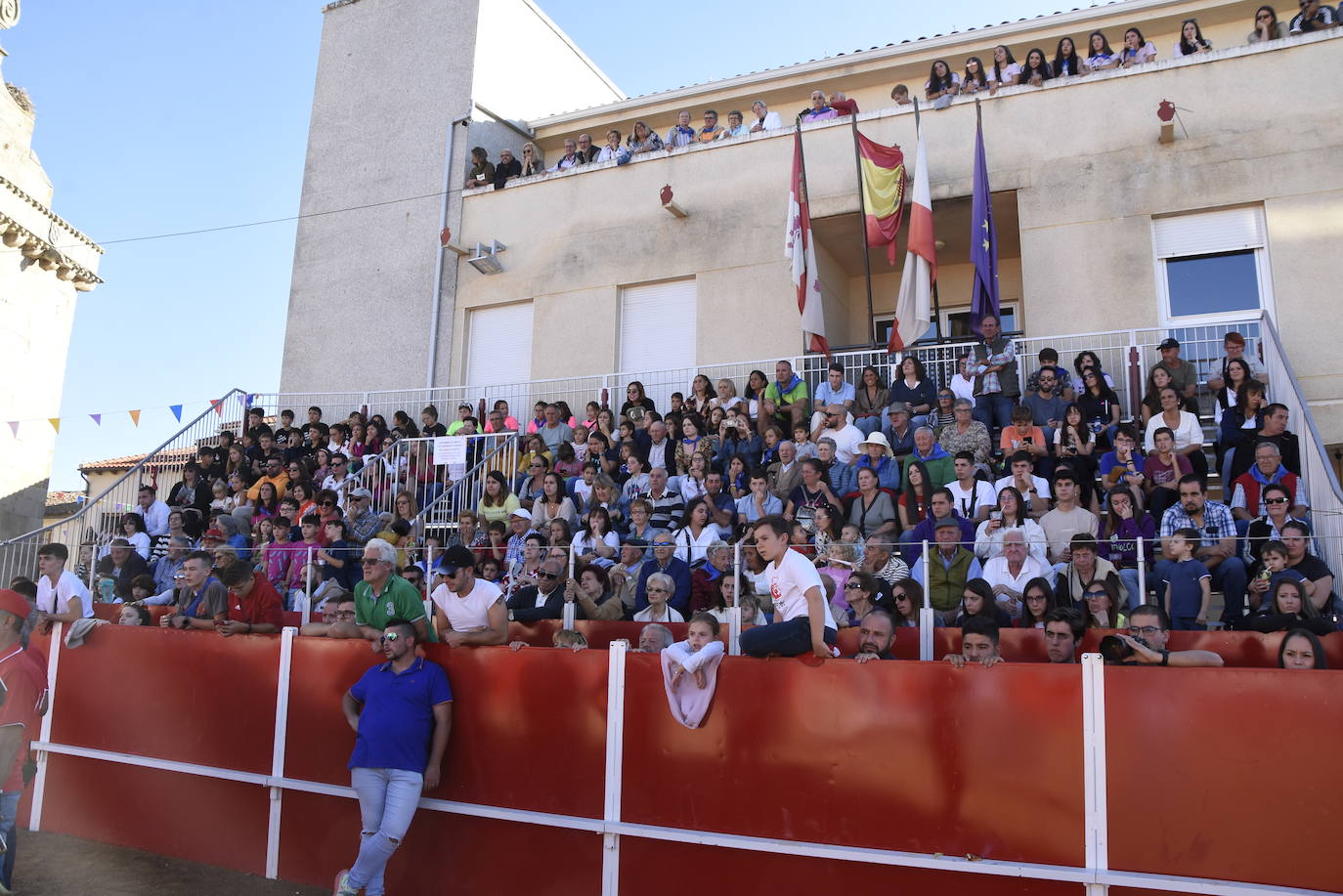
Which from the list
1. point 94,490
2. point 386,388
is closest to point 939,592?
point 386,388

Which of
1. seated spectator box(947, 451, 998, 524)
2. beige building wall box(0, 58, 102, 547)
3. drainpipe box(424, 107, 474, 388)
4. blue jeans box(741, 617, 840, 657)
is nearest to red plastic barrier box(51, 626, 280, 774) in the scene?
blue jeans box(741, 617, 840, 657)

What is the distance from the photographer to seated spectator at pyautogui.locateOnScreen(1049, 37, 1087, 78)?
14617 millimetres

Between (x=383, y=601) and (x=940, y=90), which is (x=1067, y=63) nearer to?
(x=940, y=90)

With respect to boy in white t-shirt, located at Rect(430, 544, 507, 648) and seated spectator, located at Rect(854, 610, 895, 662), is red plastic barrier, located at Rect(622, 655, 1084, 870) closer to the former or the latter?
seated spectator, located at Rect(854, 610, 895, 662)

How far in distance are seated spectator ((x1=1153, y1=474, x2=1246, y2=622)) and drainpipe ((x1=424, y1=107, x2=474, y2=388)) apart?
41.0 feet

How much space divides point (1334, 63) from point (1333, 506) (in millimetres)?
7945

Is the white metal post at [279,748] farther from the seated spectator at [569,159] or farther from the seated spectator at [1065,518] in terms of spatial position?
the seated spectator at [569,159]

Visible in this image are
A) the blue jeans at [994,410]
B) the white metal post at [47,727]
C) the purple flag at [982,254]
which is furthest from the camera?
the purple flag at [982,254]

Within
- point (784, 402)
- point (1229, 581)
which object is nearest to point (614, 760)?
point (1229, 581)

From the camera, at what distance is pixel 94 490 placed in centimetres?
3522

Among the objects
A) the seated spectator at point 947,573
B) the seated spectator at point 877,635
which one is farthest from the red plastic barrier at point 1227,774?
the seated spectator at point 947,573

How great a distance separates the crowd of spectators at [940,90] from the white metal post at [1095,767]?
37.0 feet

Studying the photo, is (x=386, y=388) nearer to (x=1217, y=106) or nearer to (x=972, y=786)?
(x=1217, y=106)

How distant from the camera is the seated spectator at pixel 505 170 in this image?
60.1 ft
